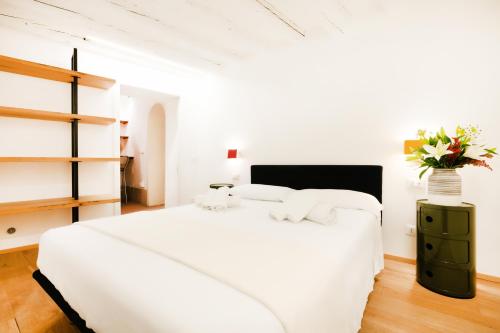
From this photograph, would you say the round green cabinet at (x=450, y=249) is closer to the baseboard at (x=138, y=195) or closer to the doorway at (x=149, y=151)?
the doorway at (x=149, y=151)

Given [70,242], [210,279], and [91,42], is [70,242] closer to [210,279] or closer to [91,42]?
[210,279]

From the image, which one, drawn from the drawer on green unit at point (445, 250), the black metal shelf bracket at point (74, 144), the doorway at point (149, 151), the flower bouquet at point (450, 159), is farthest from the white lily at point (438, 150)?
the doorway at point (149, 151)

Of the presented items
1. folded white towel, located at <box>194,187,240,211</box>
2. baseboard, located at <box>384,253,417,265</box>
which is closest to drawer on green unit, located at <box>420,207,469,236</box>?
baseboard, located at <box>384,253,417,265</box>

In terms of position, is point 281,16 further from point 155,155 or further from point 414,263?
point 155,155

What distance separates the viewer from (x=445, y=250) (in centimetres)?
187

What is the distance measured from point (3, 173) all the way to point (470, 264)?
4.41 metres

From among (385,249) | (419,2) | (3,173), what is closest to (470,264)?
(385,249)

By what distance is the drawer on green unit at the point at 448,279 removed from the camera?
183 centimetres

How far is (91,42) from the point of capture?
10.1ft

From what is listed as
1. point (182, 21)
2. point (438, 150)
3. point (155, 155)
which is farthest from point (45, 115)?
point (438, 150)

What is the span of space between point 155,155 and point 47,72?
8.84 feet

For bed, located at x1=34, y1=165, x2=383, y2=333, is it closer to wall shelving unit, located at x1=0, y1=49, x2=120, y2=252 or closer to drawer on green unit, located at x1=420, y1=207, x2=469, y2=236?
drawer on green unit, located at x1=420, y1=207, x2=469, y2=236

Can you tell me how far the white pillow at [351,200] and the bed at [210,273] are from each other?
338 millimetres

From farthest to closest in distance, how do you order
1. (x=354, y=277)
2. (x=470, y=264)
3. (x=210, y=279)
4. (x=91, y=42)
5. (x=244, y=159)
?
(x=244, y=159)
(x=91, y=42)
(x=470, y=264)
(x=354, y=277)
(x=210, y=279)
